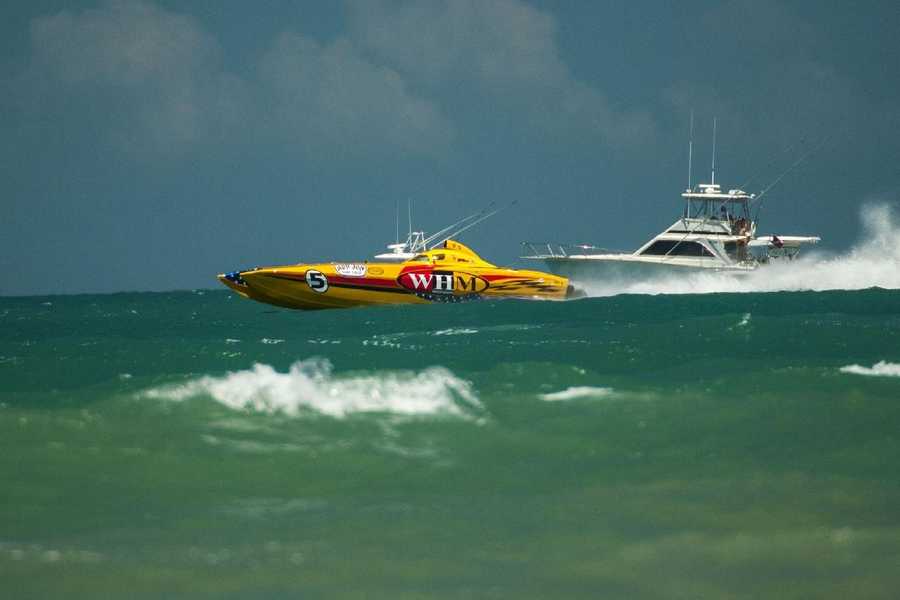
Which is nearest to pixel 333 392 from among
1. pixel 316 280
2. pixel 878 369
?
pixel 878 369

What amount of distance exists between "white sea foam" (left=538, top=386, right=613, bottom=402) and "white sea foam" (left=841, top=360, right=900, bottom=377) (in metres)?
3.32

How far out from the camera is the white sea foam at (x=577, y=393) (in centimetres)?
1446

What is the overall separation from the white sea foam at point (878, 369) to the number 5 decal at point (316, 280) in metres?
22.9

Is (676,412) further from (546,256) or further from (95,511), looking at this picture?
(546,256)

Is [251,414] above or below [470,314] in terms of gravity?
below

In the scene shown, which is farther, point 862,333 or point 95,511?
point 862,333

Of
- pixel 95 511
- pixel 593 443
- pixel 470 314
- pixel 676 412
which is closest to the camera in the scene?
pixel 95 511

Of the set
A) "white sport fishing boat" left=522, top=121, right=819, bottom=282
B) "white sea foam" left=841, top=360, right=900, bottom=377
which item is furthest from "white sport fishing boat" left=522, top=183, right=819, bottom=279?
"white sea foam" left=841, top=360, right=900, bottom=377

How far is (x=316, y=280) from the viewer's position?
122ft

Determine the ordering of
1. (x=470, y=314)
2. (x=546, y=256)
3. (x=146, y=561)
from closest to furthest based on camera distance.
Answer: (x=146, y=561)
(x=470, y=314)
(x=546, y=256)

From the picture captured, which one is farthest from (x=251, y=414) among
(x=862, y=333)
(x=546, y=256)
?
(x=546, y=256)

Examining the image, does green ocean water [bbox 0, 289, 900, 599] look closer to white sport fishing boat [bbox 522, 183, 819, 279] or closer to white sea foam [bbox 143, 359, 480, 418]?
white sea foam [bbox 143, 359, 480, 418]

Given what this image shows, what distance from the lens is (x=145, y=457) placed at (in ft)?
39.6

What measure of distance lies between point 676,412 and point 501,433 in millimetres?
2104
